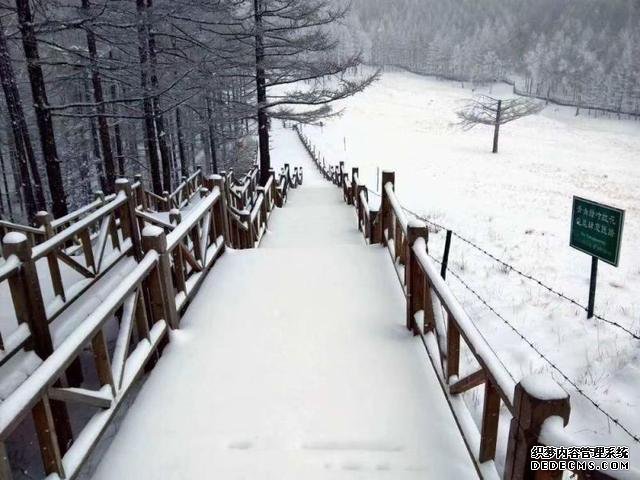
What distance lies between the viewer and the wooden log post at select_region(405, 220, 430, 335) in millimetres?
4512

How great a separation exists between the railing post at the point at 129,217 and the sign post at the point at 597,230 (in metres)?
7.54

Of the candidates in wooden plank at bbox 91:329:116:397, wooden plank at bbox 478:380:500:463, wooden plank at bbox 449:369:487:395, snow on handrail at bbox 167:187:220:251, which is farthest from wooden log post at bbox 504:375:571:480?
snow on handrail at bbox 167:187:220:251

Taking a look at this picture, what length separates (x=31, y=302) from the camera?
4680 millimetres

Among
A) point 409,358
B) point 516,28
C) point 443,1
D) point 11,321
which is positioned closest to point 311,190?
point 11,321

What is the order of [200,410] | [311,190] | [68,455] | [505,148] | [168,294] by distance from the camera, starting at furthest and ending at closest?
[505,148] → [311,190] → [168,294] → [200,410] → [68,455]

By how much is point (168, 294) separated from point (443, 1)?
206m

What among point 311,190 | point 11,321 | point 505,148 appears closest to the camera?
point 11,321

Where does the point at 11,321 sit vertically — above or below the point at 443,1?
below

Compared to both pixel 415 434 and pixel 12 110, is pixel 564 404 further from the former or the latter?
pixel 12 110

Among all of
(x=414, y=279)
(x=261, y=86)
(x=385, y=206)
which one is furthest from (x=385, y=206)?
(x=261, y=86)

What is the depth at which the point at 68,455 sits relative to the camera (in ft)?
9.29

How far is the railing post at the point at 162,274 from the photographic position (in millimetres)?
4297

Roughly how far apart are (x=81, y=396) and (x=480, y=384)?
8.78ft

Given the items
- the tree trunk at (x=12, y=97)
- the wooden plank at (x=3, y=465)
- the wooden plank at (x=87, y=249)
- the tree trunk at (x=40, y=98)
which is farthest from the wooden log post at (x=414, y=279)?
the tree trunk at (x=12, y=97)
